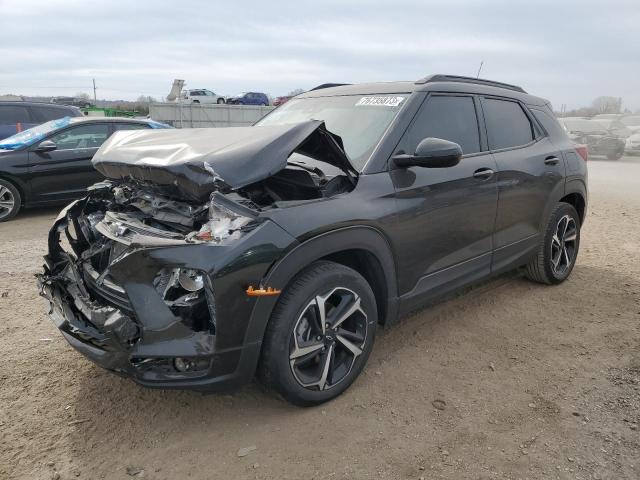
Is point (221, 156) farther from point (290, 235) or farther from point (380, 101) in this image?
point (380, 101)

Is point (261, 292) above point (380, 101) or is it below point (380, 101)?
below

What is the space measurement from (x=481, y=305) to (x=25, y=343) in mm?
3701

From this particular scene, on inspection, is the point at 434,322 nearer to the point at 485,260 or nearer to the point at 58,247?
the point at 485,260

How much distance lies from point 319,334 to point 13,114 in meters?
11.3

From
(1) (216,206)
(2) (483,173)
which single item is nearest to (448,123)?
(2) (483,173)

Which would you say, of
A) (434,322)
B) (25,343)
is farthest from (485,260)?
(25,343)

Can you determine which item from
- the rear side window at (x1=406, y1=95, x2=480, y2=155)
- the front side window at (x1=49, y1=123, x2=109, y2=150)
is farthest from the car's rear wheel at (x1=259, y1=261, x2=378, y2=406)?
the front side window at (x1=49, y1=123, x2=109, y2=150)

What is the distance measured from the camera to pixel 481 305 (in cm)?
447

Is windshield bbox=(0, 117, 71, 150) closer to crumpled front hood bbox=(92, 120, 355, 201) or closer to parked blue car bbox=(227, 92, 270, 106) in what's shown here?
crumpled front hood bbox=(92, 120, 355, 201)

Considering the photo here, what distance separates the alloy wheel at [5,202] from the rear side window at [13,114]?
466 centimetres

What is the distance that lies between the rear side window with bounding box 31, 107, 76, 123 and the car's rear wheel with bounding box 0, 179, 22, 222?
457cm

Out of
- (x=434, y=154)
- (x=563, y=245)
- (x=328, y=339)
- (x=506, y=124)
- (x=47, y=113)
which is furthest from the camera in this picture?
(x=47, y=113)

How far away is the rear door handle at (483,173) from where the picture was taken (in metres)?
3.71

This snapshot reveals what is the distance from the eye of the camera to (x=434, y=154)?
9.96 feet
